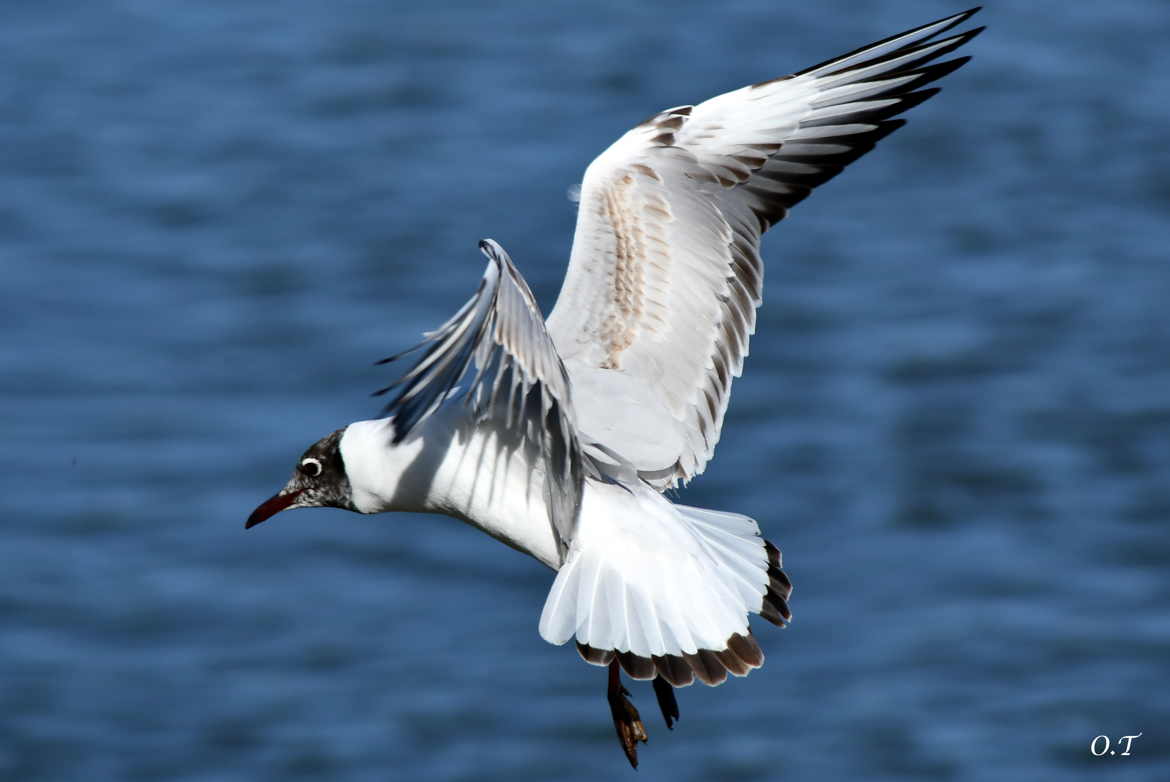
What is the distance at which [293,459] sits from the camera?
1734 cm

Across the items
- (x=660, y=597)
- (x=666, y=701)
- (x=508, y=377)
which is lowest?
(x=666, y=701)

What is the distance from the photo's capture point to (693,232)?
7242 millimetres

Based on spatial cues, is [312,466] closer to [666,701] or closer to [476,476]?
[476,476]

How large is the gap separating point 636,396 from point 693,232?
715 millimetres

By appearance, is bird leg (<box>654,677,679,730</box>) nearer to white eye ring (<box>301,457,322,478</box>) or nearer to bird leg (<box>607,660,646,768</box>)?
bird leg (<box>607,660,646,768</box>)

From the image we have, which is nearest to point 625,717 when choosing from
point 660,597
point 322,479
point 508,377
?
point 660,597

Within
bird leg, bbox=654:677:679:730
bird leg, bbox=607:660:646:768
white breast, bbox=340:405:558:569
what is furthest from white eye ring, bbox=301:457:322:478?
bird leg, bbox=654:677:679:730

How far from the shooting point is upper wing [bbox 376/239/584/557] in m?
5.39

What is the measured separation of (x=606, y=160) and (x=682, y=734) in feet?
38.6

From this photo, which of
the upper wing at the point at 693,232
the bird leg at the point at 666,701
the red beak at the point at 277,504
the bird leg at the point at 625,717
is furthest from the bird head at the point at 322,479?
the bird leg at the point at 666,701

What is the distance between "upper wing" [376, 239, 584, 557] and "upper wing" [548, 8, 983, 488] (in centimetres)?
37

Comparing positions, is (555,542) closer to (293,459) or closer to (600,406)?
(600,406)

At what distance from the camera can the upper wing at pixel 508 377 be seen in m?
5.39

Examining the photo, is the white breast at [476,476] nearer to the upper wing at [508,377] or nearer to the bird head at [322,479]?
the upper wing at [508,377]
